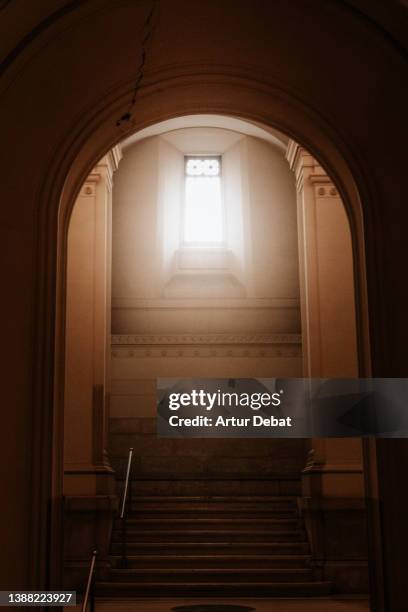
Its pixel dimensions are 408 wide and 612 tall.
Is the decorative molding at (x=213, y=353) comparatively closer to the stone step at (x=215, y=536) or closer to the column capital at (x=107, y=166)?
the column capital at (x=107, y=166)

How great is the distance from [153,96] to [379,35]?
234 cm

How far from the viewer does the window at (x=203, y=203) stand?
16984mm

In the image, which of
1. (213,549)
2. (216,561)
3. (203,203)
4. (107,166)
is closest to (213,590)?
(216,561)

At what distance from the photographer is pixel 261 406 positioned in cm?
824

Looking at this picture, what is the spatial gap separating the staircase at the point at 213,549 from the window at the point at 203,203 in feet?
15.9

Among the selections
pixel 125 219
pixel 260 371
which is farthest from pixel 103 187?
pixel 260 371

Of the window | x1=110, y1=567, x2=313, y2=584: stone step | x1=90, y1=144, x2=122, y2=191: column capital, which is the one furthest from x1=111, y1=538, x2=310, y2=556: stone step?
the window

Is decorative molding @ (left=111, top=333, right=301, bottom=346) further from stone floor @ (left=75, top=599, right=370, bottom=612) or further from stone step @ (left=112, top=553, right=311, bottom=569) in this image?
stone floor @ (left=75, top=599, right=370, bottom=612)

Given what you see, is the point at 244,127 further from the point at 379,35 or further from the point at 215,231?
the point at 379,35

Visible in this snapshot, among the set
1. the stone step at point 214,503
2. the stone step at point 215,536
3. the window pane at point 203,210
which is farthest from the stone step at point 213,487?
the window pane at point 203,210

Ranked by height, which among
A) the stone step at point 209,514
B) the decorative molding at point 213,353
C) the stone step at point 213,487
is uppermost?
the decorative molding at point 213,353

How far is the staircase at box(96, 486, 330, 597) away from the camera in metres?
11.0

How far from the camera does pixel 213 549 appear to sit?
12430 millimetres

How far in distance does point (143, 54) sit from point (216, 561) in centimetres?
691
